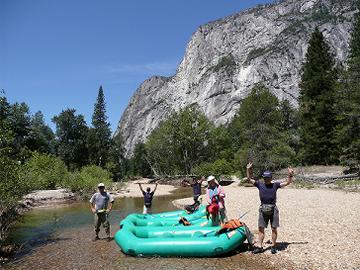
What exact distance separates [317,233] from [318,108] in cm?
3376

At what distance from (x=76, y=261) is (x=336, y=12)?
15915cm

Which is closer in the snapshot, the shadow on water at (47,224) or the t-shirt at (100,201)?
the t-shirt at (100,201)

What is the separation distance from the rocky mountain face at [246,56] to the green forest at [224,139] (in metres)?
62.1

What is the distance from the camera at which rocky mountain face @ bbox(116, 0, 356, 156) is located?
459 ft

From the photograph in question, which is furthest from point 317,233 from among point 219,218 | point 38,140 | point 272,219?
point 38,140

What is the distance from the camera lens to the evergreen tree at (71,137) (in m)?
76.2

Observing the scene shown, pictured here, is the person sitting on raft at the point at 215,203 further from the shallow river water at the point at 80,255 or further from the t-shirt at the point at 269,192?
the t-shirt at the point at 269,192

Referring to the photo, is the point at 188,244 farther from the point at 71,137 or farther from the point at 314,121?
the point at 71,137

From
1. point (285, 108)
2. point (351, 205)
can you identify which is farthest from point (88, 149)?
point (351, 205)

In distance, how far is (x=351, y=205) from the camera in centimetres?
1842

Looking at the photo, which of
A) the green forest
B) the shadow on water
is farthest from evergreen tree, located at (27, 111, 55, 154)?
the shadow on water

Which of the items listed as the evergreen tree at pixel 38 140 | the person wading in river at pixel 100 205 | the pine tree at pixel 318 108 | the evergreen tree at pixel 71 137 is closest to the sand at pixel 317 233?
the person wading in river at pixel 100 205

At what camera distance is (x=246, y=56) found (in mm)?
160500

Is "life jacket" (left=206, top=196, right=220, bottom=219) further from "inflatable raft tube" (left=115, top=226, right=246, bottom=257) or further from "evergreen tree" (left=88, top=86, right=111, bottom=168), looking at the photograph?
"evergreen tree" (left=88, top=86, right=111, bottom=168)
